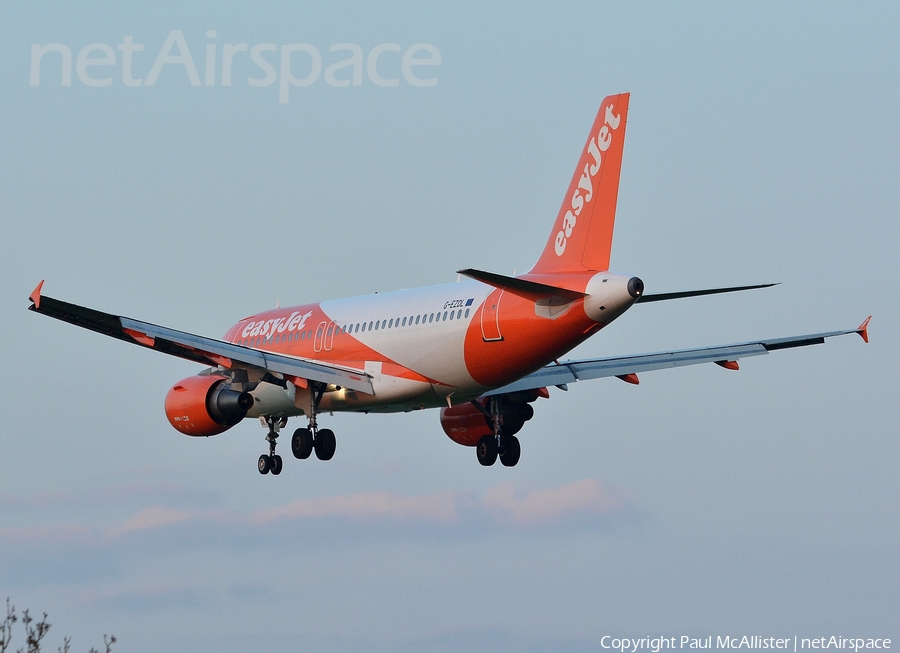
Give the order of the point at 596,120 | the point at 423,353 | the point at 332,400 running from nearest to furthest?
the point at 596,120
the point at 423,353
the point at 332,400

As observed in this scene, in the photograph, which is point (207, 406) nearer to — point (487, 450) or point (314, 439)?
point (314, 439)

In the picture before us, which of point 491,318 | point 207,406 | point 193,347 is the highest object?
point 491,318

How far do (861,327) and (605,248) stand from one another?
11015 millimetres

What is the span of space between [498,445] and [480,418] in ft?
4.40

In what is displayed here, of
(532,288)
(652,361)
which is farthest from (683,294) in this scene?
(652,361)

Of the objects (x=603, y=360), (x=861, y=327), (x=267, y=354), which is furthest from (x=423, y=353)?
(x=861, y=327)

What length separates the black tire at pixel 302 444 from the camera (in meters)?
49.8

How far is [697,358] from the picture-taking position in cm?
5234

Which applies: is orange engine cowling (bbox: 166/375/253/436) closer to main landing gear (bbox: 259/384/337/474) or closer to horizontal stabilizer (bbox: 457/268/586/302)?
main landing gear (bbox: 259/384/337/474)

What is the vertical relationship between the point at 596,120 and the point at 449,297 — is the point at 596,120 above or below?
above

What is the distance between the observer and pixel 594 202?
43750 millimetres

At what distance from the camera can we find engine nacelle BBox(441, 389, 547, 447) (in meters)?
52.6

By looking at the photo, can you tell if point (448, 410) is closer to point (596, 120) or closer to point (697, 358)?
point (697, 358)

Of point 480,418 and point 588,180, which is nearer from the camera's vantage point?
point 588,180
